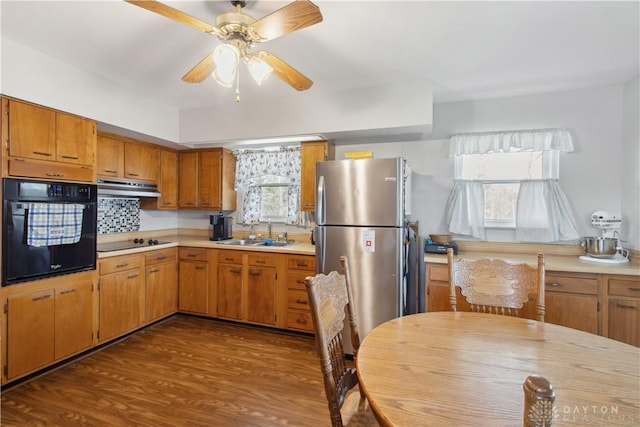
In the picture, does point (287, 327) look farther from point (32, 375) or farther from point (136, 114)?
point (136, 114)

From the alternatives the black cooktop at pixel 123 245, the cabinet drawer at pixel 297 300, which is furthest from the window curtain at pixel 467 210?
the black cooktop at pixel 123 245

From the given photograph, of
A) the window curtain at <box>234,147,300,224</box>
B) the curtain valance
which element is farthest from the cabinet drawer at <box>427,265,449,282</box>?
the window curtain at <box>234,147,300,224</box>

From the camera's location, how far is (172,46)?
2127mm

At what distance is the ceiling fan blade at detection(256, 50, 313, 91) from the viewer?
1.81m

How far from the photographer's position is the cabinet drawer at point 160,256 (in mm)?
3229

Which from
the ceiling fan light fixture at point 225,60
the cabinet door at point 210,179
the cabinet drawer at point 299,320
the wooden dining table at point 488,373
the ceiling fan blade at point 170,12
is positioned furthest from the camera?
the cabinet door at point 210,179

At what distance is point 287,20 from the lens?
1441mm

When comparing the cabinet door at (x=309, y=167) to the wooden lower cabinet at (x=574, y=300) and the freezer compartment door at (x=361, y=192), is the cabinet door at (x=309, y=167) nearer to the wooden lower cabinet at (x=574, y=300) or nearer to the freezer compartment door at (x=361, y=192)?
the freezer compartment door at (x=361, y=192)

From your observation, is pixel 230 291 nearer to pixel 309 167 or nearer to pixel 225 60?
pixel 309 167

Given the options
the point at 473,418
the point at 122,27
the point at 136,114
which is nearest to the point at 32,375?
the point at 136,114

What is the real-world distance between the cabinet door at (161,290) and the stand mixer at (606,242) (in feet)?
13.4

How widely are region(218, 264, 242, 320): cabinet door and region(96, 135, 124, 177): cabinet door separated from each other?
4.79 feet

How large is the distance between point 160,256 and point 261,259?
3.76 feet

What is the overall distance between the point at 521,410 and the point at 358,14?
194cm
